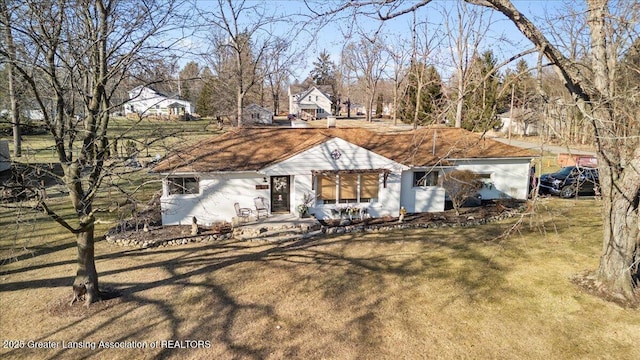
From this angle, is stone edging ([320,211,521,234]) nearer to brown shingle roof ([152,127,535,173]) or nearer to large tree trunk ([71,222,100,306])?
brown shingle roof ([152,127,535,173])

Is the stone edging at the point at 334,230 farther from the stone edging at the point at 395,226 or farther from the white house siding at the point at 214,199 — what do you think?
the white house siding at the point at 214,199

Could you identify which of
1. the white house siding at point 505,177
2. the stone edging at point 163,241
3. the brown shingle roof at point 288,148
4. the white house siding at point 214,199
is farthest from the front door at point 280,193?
the white house siding at point 505,177

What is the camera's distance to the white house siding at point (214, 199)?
16172 mm

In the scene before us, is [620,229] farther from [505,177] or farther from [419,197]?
[505,177]

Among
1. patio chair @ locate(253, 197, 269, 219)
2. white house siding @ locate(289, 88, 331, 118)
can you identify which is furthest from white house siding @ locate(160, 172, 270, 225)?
white house siding @ locate(289, 88, 331, 118)

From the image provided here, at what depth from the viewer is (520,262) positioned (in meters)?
12.5

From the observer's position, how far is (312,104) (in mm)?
72688

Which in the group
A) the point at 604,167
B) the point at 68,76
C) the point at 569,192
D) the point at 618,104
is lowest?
the point at 569,192

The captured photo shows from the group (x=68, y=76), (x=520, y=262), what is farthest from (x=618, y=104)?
(x=68, y=76)

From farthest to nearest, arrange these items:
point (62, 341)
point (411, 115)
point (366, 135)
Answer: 1. point (411, 115)
2. point (366, 135)
3. point (62, 341)

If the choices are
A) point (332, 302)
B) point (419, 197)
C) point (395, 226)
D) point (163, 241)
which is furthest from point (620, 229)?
point (163, 241)

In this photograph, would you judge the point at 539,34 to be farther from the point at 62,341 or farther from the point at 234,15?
the point at 234,15

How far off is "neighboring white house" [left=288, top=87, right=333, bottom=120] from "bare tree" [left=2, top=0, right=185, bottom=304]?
60.3 meters

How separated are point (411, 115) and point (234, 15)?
76.8 feet
